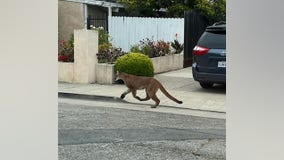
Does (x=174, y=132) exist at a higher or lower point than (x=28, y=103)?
lower

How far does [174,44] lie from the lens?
18078mm

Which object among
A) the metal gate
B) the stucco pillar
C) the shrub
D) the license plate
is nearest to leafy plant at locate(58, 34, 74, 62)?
the stucco pillar

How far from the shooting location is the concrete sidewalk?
34.6ft

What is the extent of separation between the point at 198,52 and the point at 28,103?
879 cm

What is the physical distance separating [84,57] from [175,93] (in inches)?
113

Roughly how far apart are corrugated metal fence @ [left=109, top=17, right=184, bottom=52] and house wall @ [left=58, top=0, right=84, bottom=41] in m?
1.31

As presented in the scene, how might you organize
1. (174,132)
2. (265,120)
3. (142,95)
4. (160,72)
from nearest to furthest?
(265,120), (174,132), (142,95), (160,72)

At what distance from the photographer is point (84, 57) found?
13445mm

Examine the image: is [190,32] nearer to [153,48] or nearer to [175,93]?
[153,48]

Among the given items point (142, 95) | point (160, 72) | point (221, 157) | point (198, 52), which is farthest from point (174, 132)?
point (160, 72)

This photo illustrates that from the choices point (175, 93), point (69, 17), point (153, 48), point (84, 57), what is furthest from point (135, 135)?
point (69, 17)

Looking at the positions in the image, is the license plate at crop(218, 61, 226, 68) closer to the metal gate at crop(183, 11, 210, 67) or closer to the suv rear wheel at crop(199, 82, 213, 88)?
the suv rear wheel at crop(199, 82, 213, 88)

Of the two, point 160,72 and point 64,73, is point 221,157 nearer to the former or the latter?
point 64,73

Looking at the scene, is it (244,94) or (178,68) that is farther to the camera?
(178,68)
